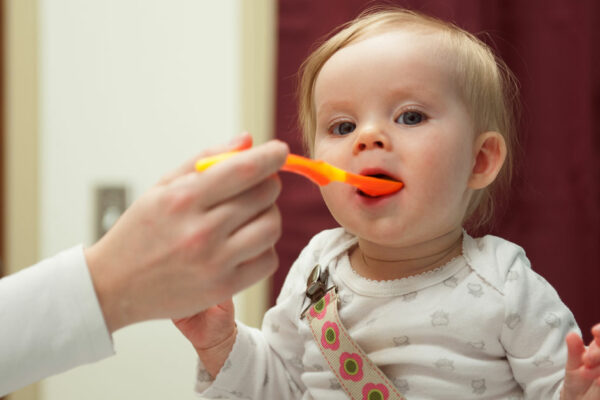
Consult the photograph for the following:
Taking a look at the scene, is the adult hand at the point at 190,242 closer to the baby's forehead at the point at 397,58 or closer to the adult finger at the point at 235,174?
the adult finger at the point at 235,174

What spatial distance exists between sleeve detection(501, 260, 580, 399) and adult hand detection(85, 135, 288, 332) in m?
0.27

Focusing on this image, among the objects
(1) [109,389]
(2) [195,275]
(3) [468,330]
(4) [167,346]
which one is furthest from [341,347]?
(1) [109,389]

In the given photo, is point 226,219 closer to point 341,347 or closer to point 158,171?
point 341,347

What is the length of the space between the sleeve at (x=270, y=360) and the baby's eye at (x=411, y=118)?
0.24 m

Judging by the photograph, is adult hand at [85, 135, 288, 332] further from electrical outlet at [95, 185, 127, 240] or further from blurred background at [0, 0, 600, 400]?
electrical outlet at [95, 185, 127, 240]

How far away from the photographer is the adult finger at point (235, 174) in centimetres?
45

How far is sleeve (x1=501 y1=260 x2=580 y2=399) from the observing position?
1.89 ft

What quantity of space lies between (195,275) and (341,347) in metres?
0.25

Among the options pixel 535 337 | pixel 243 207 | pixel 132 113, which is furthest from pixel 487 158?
pixel 132 113

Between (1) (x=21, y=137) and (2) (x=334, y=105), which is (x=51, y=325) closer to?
(2) (x=334, y=105)

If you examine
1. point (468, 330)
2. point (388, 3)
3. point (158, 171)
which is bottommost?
point (158, 171)

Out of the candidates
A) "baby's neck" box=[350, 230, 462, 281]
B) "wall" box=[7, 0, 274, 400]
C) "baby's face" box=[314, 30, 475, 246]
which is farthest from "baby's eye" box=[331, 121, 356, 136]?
"wall" box=[7, 0, 274, 400]

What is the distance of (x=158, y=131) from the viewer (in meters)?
1.39

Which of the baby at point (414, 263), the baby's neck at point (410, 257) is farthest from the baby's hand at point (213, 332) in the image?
the baby's neck at point (410, 257)
